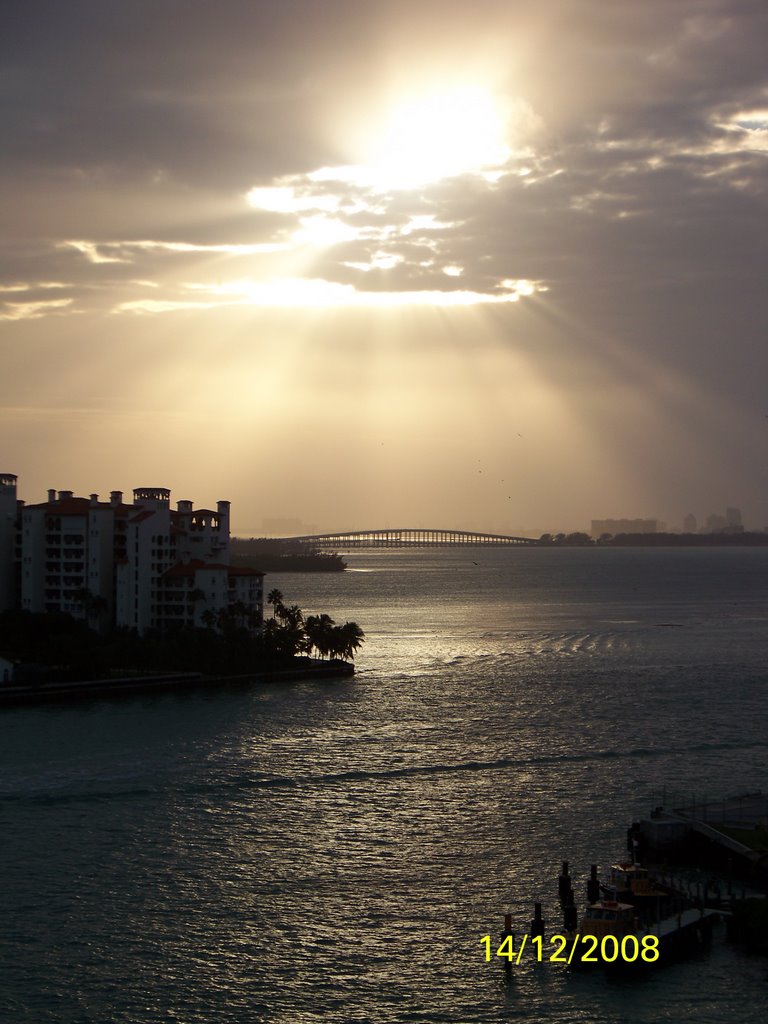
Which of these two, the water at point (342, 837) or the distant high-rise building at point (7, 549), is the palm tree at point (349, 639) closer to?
the water at point (342, 837)

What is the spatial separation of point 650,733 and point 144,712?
74.0 ft

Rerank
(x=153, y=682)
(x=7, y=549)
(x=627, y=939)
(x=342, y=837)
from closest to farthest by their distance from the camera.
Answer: (x=627, y=939) → (x=342, y=837) → (x=153, y=682) → (x=7, y=549)

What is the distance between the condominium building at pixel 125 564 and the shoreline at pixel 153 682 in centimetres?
625

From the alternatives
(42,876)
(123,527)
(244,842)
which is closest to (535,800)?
(244,842)

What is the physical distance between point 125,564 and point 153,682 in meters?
13.2

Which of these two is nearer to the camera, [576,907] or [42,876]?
[576,907]

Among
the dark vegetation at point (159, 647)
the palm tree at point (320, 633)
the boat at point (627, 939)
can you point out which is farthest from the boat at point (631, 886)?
the palm tree at point (320, 633)

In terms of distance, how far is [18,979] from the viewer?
1031 inches

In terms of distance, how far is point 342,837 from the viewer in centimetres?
3541

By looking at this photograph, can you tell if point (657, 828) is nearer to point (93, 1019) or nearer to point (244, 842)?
point (244, 842)

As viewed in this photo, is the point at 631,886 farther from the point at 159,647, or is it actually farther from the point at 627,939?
the point at 159,647

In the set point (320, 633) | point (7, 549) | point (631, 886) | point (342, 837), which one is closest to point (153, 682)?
point (320, 633)

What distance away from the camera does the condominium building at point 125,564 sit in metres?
76.2

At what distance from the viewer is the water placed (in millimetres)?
25812
